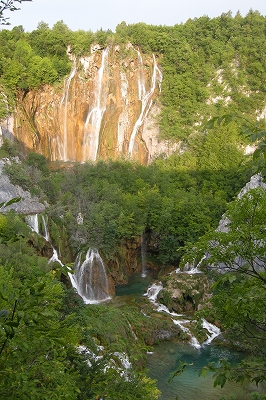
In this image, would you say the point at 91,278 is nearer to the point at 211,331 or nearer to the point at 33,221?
the point at 33,221

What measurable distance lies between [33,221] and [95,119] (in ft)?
52.2

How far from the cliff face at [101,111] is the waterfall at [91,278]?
45.9 ft

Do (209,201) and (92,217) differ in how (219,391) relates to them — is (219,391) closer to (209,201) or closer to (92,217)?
(92,217)

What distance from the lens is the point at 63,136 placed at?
32219 mm

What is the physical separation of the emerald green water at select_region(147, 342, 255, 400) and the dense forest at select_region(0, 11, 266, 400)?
1.92 ft

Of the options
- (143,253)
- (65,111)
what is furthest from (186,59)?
(143,253)

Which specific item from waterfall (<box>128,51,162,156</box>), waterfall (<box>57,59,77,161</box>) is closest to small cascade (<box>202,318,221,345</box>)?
waterfall (<box>57,59,77,161</box>)

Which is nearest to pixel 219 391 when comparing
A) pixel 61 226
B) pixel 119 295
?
pixel 119 295

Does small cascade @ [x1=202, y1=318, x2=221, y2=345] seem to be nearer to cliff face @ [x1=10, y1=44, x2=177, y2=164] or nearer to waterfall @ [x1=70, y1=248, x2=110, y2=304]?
waterfall @ [x1=70, y1=248, x2=110, y2=304]

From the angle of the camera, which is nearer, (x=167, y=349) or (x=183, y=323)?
(x=167, y=349)

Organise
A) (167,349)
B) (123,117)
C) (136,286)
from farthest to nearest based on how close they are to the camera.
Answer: (123,117)
(136,286)
(167,349)

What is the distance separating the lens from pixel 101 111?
32.5 m

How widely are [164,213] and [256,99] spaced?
16222mm

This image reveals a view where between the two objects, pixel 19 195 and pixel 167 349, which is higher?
pixel 19 195
